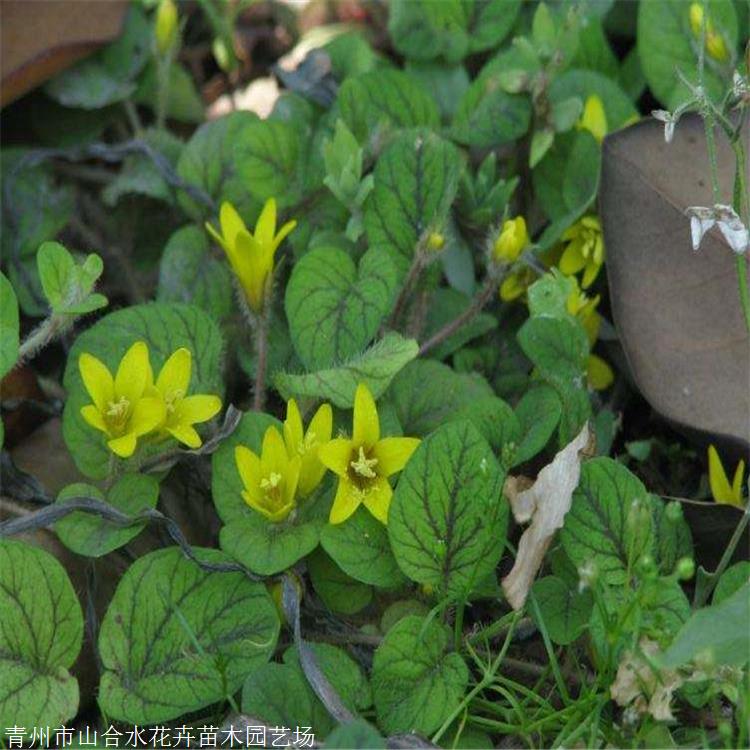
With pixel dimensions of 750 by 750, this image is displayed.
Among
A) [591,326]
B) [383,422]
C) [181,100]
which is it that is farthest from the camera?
[181,100]

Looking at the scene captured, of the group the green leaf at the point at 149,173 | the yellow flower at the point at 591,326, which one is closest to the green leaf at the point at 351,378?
the yellow flower at the point at 591,326

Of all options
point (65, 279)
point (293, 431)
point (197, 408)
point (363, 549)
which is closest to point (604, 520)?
point (363, 549)

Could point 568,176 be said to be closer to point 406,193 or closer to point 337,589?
point 406,193

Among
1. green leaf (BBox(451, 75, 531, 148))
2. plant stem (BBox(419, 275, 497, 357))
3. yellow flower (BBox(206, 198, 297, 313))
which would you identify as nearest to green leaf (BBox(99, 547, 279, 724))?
yellow flower (BBox(206, 198, 297, 313))

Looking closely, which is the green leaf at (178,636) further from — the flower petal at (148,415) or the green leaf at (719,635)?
the green leaf at (719,635)

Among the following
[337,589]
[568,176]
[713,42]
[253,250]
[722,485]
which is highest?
[253,250]

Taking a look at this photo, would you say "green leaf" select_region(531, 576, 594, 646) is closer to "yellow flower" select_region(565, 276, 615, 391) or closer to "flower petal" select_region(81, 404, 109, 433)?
"yellow flower" select_region(565, 276, 615, 391)

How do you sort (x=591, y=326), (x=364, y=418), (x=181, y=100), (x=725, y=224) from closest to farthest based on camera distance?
(x=725, y=224), (x=364, y=418), (x=591, y=326), (x=181, y=100)
